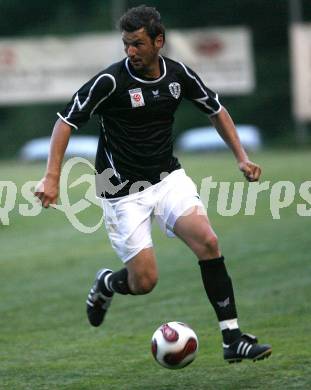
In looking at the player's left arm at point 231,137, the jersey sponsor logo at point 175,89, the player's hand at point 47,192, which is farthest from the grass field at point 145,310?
the jersey sponsor logo at point 175,89

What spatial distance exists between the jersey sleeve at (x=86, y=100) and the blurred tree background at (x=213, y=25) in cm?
2916

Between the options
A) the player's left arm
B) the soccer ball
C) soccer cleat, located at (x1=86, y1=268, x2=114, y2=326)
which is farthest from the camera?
soccer cleat, located at (x1=86, y1=268, x2=114, y2=326)

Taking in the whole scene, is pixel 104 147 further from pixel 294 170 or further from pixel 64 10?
pixel 64 10

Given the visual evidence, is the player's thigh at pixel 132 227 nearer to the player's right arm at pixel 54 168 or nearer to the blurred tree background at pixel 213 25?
the player's right arm at pixel 54 168

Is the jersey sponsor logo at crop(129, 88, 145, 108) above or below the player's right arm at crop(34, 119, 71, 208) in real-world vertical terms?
above

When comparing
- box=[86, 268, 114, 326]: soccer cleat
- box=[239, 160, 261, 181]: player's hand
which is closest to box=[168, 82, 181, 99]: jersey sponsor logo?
box=[239, 160, 261, 181]: player's hand

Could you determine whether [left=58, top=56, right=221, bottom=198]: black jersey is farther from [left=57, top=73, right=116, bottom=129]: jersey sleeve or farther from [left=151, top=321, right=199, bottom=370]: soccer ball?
[left=151, top=321, right=199, bottom=370]: soccer ball

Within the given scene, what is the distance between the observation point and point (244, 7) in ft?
123

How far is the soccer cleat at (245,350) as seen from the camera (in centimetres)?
568

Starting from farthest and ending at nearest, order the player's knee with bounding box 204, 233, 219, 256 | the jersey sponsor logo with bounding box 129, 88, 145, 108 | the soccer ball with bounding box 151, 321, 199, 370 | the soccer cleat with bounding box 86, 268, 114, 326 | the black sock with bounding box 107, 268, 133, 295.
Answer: the soccer cleat with bounding box 86, 268, 114, 326 → the black sock with bounding box 107, 268, 133, 295 → the jersey sponsor logo with bounding box 129, 88, 145, 108 → the player's knee with bounding box 204, 233, 219, 256 → the soccer ball with bounding box 151, 321, 199, 370

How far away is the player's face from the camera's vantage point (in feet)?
19.5

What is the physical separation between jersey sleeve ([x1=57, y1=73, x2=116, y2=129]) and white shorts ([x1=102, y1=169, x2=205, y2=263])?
1.81ft

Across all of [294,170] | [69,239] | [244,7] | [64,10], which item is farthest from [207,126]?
[69,239]

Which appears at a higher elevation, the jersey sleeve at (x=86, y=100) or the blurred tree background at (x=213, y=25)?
the jersey sleeve at (x=86, y=100)
